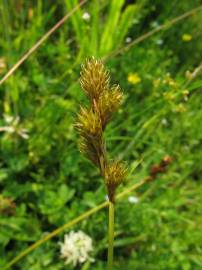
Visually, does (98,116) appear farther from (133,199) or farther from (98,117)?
(133,199)

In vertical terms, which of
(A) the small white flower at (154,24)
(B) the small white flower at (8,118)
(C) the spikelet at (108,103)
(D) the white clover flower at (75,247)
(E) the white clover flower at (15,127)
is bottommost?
(D) the white clover flower at (75,247)

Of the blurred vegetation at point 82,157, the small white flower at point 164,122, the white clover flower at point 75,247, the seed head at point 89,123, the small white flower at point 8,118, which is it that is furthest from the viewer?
the small white flower at point 164,122

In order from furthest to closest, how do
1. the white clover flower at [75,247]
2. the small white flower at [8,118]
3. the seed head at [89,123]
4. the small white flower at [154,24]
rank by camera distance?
the small white flower at [154,24], the small white flower at [8,118], the white clover flower at [75,247], the seed head at [89,123]

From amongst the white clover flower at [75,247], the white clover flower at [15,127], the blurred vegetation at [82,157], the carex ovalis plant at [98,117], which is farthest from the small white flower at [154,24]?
the carex ovalis plant at [98,117]

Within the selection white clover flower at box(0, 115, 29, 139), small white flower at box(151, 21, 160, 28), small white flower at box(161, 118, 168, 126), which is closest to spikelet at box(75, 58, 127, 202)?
white clover flower at box(0, 115, 29, 139)

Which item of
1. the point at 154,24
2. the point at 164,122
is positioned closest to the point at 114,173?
the point at 164,122

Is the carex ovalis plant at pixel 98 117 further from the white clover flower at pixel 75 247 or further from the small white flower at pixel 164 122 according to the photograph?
the small white flower at pixel 164 122

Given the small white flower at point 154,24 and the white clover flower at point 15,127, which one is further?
the small white flower at point 154,24
